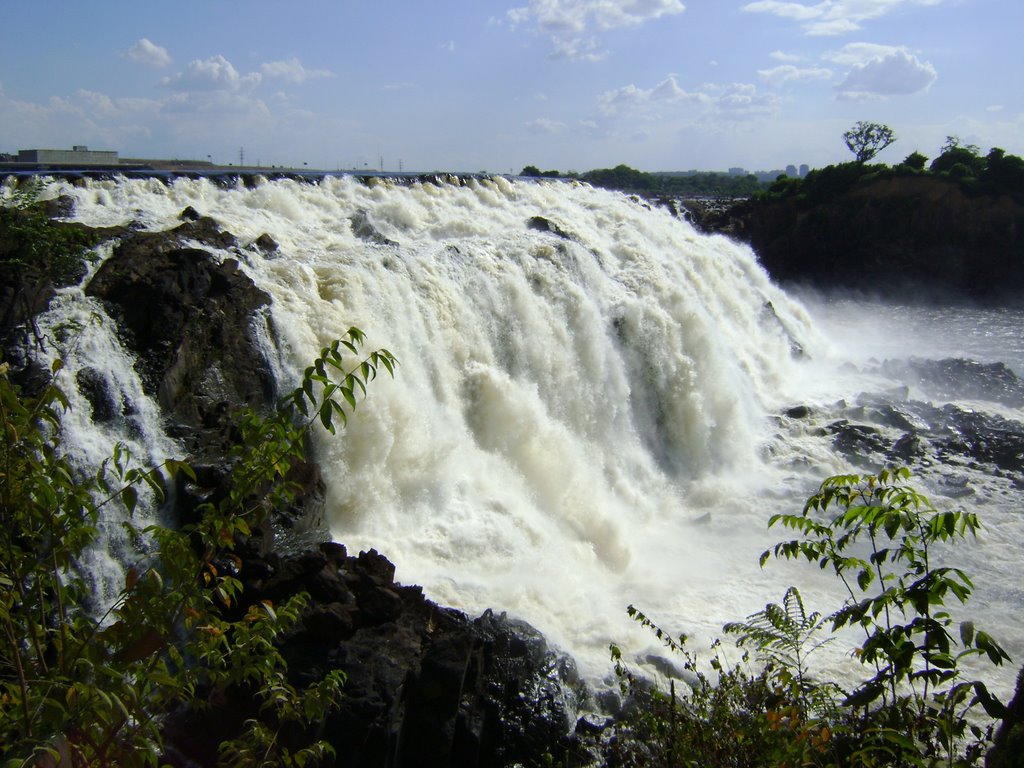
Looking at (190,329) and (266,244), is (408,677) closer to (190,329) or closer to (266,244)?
(190,329)

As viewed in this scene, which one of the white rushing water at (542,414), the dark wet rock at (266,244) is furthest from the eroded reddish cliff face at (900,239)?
the dark wet rock at (266,244)

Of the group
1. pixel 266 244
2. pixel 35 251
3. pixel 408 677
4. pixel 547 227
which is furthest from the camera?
pixel 547 227

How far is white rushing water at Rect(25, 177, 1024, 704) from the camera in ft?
33.5

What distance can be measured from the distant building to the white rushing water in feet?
30.9

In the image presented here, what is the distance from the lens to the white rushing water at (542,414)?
10.2 metres

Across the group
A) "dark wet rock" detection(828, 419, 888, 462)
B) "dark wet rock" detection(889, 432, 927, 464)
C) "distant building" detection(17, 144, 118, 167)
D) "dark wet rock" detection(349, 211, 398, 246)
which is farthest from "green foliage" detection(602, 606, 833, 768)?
"distant building" detection(17, 144, 118, 167)

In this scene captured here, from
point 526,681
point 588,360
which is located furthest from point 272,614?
point 588,360

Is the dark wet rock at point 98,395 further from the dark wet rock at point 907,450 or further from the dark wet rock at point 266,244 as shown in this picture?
the dark wet rock at point 907,450

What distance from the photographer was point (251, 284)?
434 inches

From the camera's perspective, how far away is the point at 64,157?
23.0 m

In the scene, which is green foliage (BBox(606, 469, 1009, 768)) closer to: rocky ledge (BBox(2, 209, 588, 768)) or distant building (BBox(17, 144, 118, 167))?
rocky ledge (BBox(2, 209, 588, 768))

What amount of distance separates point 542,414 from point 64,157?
1764 centimetres

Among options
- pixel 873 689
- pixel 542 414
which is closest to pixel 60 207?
pixel 542 414

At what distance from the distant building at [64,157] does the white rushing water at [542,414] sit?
9.40m
